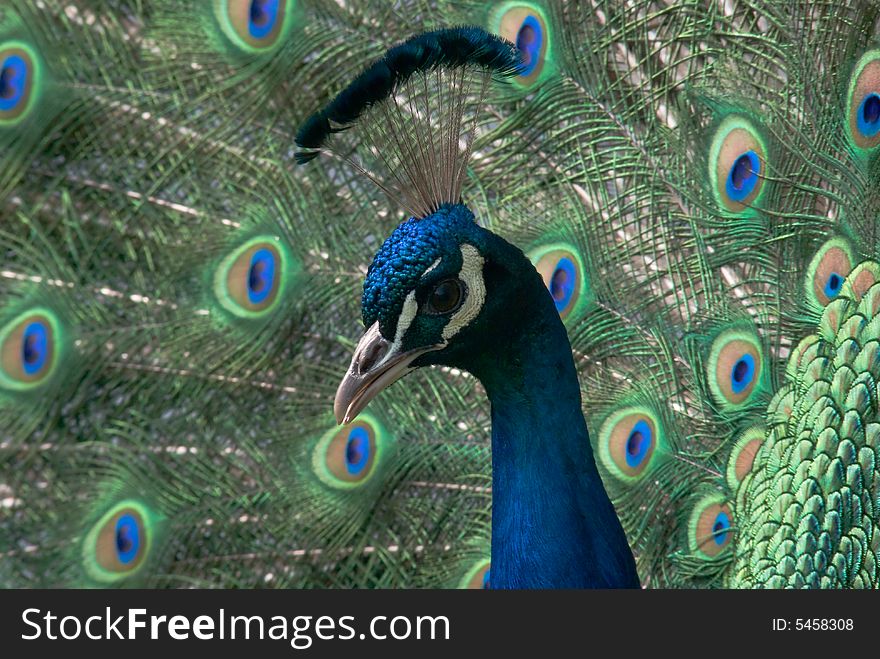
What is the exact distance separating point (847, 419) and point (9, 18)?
1.48 m

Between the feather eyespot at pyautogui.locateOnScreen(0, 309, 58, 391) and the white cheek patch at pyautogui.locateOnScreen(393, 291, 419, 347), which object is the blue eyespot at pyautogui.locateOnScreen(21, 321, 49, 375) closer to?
the feather eyespot at pyautogui.locateOnScreen(0, 309, 58, 391)

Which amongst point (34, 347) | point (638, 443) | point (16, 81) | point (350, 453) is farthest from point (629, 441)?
point (16, 81)

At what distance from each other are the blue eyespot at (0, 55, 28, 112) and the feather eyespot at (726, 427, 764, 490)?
4.25 ft

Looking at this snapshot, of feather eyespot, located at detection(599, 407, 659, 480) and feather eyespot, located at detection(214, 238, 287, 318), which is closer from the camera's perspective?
feather eyespot, located at detection(599, 407, 659, 480)

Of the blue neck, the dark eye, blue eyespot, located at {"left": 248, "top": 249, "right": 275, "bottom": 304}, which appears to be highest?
blue eyespot, located at {"left": 248, "top": 249, "right": 275, "bottom": 304}

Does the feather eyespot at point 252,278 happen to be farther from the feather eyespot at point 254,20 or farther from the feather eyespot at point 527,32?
the feather eyespot at point 527,32

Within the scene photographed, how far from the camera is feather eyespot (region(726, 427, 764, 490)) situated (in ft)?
→ 5.21

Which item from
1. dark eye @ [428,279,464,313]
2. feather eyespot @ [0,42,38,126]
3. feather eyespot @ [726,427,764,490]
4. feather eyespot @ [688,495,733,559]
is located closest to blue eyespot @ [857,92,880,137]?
feather eyespot @ [726,427,764,490]

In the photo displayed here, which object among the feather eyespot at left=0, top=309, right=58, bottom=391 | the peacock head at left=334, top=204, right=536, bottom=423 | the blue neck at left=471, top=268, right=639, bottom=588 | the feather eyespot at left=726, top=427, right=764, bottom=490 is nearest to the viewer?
the peacock head at left=334, top=204, right=536, bottom=423

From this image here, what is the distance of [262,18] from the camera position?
188 centimetres

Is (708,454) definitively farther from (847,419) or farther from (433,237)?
(433,237)

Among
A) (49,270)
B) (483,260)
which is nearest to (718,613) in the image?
(483,260)

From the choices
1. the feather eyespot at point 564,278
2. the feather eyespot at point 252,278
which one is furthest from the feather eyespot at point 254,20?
the feather eyespot at point 564,278

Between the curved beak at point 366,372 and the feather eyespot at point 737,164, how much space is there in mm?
719
